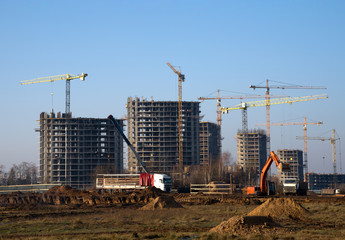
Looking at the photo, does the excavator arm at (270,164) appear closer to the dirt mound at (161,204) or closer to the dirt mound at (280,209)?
the dirt mound at (161,204)

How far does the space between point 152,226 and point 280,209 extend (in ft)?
40.4

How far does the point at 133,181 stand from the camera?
340 feet

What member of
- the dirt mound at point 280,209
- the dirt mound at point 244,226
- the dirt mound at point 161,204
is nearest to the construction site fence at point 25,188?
the dirt mound at point 161,204

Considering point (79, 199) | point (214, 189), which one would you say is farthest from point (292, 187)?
point (79, 199)

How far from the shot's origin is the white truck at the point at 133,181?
97.6 metres

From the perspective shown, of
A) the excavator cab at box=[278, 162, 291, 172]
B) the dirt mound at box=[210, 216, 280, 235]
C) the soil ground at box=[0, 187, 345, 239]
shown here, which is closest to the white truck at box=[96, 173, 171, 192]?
the excavator cab at box=[278, 162, 291, 172]

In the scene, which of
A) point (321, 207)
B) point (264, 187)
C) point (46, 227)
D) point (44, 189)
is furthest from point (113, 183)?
point (46, 227)

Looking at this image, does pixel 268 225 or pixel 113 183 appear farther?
pixel 113 183

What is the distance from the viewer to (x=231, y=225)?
32.2 metres

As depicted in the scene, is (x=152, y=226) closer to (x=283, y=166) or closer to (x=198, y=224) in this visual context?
(x=198, y=224)

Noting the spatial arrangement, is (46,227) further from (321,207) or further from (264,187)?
(264,187)

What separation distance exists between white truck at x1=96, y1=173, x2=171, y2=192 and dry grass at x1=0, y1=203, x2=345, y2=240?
147ft

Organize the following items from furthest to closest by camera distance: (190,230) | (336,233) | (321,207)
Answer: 1. (321,207)
2. (190,230)
3. (336,233)

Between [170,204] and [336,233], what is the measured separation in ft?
88.4
